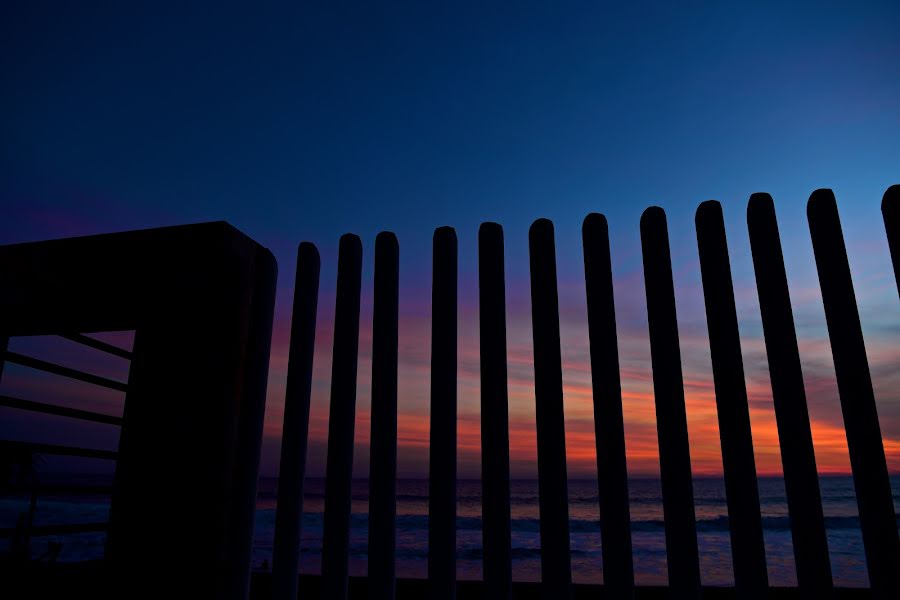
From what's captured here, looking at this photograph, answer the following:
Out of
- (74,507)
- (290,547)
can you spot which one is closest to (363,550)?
(290,547)

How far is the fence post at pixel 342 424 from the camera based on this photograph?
8.10 feet

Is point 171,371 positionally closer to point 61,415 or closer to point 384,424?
point 61,415

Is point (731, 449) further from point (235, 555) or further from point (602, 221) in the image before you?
point (235, 555)

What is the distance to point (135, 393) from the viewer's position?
8.05ft

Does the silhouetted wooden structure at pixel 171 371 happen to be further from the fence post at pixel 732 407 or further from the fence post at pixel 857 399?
the fence post at pixel 857 399

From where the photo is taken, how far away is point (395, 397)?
2572 millimetres

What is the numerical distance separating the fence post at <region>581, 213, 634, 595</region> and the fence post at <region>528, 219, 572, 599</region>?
5.6 inches

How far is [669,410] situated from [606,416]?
24 centimetres

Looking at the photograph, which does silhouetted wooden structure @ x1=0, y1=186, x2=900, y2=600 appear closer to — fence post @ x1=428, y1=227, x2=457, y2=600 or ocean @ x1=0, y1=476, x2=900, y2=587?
fence post @ x1=428, y1=227, x2=457, y2=600

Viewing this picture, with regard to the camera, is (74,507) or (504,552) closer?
(504,552)

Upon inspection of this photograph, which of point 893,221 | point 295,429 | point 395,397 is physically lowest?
point 295,429

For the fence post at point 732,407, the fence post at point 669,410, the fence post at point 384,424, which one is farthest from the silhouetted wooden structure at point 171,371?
the fence post at point 732,407

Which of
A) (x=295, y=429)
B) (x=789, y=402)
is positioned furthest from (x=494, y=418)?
(x=789, y=402)

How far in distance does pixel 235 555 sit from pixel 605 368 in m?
1.77
